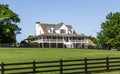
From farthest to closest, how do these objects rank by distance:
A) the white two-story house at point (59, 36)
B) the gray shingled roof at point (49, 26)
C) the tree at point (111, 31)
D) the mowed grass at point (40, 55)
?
the gray shingled roof at point (49, 26) → the white two-story house at point (59, 36) → the tree at point (111, 31) → the mowed grass at point (40, 55)

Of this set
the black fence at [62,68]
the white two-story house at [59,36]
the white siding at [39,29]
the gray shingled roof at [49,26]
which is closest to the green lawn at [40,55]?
the black fence at [62,68]

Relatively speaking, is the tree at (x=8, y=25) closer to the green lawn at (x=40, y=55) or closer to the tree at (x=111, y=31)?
the tree at (x=111, y=31)

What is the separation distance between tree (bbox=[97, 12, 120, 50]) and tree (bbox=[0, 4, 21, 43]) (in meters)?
23.7

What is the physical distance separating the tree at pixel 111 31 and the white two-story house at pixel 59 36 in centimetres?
1546

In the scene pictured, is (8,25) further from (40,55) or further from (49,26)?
(40,55)

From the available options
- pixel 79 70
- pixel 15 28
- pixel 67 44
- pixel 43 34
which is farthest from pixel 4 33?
pixel 79 70

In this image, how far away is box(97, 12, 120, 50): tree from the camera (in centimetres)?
9559

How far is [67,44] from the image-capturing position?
11794 cm

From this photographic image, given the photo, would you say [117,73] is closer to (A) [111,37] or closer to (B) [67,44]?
(A) [111,37]

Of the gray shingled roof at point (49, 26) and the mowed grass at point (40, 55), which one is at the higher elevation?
the gray shingled roof at point (49, 26)

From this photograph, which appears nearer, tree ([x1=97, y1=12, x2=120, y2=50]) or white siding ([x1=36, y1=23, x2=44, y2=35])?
tree ([x1=97, y1=12, x2=120, y2=50])

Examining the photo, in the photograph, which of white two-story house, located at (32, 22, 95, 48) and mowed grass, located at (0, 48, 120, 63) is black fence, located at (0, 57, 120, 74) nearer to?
mowed grass, located at (0, 48, 120, 63)

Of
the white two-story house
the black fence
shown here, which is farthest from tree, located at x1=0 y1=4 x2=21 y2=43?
the black fence

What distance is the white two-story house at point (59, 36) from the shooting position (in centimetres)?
11500
